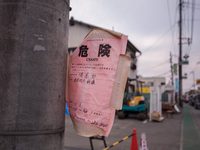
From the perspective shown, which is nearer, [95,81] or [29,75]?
[29,75]

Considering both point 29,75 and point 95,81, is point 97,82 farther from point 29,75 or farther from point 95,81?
point 29,75

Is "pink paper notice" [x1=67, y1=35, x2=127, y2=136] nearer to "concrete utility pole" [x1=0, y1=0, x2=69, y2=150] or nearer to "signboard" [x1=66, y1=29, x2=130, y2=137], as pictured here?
"signboard" [x1=66, y1=29, x2=130, y2=137]

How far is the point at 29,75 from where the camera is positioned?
5.13 feet

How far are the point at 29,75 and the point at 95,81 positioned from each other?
58 centimetres

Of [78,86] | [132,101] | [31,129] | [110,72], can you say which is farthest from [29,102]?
[132,101]

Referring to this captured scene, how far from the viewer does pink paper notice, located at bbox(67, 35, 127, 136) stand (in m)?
1.77

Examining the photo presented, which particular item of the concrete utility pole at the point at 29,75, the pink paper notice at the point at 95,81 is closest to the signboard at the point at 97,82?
the pink paper notice at the point at 95,81

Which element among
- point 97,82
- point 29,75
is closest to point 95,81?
point 97,82

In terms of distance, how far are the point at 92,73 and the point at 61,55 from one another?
0.33 metres

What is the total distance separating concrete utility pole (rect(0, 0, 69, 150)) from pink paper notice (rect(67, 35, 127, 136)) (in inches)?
7.7

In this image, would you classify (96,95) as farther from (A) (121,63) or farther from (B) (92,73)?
(A) (121,63)

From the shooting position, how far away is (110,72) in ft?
5.82

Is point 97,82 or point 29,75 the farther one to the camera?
point 97,82

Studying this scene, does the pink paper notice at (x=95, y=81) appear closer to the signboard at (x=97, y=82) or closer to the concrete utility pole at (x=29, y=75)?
the signboard at (x=97, y=82)
